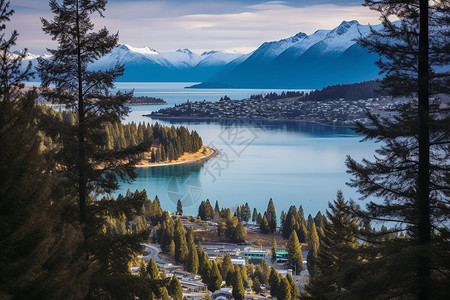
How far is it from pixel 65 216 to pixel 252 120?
81354mm

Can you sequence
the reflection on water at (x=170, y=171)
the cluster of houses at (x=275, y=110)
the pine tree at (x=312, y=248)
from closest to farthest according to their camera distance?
1. the pine tree at (x=312, y=248)
2. the reflection on water at (x=170, y=171)
3. the cluster of houses at (x=275, y=110)

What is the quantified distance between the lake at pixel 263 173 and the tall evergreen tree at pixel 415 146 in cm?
2627

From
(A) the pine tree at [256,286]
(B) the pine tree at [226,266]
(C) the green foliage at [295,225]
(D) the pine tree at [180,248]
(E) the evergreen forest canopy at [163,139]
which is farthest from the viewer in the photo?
(E) the evergreen forest canopy at [163,139]

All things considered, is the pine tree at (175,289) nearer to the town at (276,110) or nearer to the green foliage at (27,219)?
the green foliage at (27,219)

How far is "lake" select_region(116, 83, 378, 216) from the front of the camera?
112ft

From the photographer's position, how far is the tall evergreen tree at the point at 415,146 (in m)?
3.49

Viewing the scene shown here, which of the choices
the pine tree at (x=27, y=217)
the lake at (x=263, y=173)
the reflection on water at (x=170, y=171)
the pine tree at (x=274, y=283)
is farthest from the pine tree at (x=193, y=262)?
the reflection on water at (x=170, y=171)

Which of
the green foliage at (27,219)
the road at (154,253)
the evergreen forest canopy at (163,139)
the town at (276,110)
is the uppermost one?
the town at (276,110)

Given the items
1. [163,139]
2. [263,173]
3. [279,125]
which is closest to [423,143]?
[263,173]

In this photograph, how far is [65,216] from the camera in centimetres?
421

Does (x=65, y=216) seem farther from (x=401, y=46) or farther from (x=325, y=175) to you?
(x=325, y=175)

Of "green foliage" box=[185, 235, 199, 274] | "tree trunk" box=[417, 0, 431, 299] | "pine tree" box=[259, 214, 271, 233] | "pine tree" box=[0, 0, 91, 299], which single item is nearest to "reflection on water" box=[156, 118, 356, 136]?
"pine tree" box=[259, 214, 271, 233]

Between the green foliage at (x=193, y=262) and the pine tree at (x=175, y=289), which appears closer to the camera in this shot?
the pine tree at (x=175, y=289)

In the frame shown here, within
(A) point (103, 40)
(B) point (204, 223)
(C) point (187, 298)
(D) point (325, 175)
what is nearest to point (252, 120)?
(D) point (325, 175)
